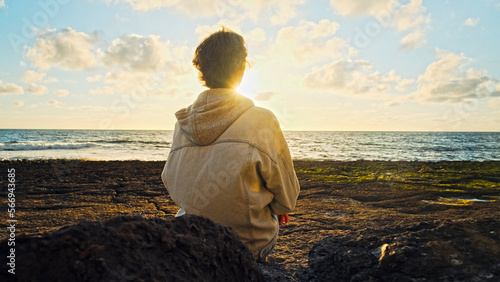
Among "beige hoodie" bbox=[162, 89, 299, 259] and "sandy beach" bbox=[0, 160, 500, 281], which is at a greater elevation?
"beige hoodie" bbox=[162, 89, 299, 259]

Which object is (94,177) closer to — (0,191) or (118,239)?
(0,191)

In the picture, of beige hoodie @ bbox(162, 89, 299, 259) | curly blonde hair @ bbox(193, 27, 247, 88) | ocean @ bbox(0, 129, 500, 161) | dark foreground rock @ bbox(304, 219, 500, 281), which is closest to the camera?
dark foreground rock @ bbox(304, 219, 500, 281)

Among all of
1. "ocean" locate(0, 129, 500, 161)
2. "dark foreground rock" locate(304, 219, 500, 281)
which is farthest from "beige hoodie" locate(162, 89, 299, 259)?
"ocean" locate(0, 129, 500, 161)

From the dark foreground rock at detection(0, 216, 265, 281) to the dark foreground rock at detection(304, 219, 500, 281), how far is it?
623 millimetres

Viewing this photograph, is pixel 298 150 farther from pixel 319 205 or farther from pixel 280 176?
pixel 280 176

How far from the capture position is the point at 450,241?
67.9 inches

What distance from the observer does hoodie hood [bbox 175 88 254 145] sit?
2.12 m

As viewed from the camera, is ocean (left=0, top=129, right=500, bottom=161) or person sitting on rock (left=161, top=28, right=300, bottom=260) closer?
person sitting on rock (left=161, top=28, right=300, bottom=260)

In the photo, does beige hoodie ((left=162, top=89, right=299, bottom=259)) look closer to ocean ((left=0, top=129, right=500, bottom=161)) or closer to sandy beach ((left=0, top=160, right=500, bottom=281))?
sandy beach ((left=0, top=160, right=500, bottom=281))

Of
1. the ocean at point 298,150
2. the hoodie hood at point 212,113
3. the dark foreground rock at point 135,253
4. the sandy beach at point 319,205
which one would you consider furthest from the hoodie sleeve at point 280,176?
the ocean at point 298,150

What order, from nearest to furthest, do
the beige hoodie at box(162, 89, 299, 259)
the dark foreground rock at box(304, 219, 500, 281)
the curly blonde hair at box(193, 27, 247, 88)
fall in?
the dark foreground rock at box(304, 219, 500, 281) → the beige hoodie at box(162, 89, 299, 259) → the curly blonde hair at box(193, 27, 247, 88)

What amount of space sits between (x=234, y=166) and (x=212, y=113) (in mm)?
386

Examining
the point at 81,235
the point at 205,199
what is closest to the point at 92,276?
the point at 81,235

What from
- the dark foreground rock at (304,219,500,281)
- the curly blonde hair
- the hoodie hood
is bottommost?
the dark foreground rock at (304,219,500,281)
